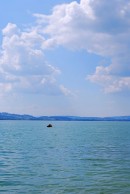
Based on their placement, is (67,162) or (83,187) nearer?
(83,187)

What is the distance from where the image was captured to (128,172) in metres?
34.7

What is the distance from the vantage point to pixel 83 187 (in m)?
27.6

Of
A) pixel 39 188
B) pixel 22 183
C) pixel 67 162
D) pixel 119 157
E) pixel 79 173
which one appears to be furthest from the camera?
pixel 119 157

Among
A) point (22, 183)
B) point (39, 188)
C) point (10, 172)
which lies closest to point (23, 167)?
point (10, 172)

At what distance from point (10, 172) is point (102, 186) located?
36.7ft

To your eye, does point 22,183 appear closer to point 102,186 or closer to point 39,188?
point 39,188

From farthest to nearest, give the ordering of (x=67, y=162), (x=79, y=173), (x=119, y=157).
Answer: (x=119, y=157) < (x=67, y=162) < (x=79, y=173)

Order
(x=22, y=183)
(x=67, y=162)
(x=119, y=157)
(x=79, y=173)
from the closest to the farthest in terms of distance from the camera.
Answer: (x=22, y=183) → (x=79, y=173) → (x=67, y=162) → (x=119, y=157)

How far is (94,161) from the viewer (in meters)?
43.4

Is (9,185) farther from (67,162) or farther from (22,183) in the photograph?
(67,162)

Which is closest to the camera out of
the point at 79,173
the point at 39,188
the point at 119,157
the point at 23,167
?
the point at 39,188

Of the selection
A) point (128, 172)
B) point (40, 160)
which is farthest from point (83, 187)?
point (40, 160)

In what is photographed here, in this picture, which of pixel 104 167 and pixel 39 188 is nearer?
pixel 39 188

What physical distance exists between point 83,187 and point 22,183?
5518 mm
